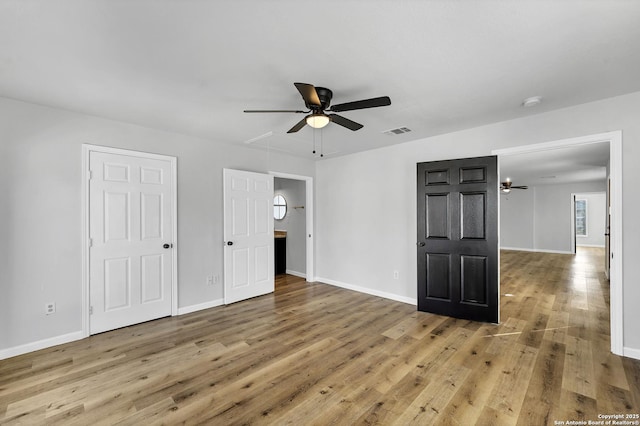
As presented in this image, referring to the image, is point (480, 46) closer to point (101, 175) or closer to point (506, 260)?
point (101, 175)

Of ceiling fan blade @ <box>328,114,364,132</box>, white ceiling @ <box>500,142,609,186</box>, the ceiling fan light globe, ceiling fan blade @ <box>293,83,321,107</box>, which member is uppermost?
white ceiling @ <box>500,142,609,186</box>

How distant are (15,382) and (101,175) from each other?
2135 mm

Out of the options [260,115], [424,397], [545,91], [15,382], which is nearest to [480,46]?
[545,91]

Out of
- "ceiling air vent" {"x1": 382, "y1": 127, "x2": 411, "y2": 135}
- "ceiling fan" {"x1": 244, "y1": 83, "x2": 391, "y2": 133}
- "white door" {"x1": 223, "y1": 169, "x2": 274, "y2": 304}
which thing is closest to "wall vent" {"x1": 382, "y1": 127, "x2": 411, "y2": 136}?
"ceiling air vent" {"x1": 382, "y1": 127, "x2": 411, "y2": 135}

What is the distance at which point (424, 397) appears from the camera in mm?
2160

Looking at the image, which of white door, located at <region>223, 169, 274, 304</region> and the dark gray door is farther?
white door, located at <region>223, 169, 274, 304</region>

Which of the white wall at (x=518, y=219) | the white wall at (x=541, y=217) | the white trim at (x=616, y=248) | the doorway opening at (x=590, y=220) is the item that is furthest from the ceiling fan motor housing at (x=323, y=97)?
the doorway opening at (x=590, y=220)

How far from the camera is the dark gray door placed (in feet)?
11.7

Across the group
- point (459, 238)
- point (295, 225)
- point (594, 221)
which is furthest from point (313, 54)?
point (594, 221)

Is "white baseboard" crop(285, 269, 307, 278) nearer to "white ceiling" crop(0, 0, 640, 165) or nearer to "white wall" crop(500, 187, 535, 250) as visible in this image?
"white ceiling" crop(0, 0, 640, 165)

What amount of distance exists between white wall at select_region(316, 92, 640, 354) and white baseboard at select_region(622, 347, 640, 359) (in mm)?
28

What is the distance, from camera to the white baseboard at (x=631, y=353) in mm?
2694

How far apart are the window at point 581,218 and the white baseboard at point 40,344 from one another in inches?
651

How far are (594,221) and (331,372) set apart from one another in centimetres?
1482
